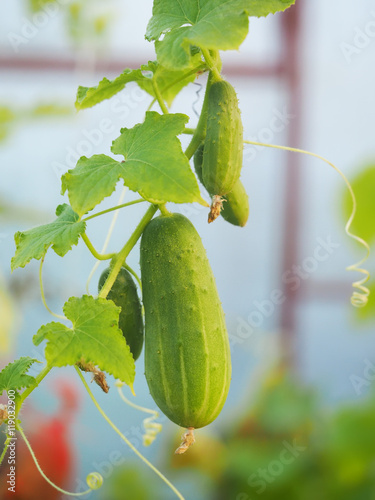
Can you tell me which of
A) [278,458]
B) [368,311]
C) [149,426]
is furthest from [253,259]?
[149,426]

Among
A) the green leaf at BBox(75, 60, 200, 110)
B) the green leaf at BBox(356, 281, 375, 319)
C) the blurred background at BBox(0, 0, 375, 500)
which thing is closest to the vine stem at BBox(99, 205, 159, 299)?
the green leaf at BBox(75, 60, 200, 110)

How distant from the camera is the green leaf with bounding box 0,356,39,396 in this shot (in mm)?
530

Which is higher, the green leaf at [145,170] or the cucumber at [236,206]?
the green leaf at [145,170]

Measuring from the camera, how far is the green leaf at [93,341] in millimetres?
484

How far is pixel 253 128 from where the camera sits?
2.22 metres

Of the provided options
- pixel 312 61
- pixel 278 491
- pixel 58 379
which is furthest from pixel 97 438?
pixel 312 61

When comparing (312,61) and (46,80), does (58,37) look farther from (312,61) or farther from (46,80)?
(312,61)

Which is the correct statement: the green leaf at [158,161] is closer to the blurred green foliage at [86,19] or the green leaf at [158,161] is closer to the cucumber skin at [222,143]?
the cucumber skin at [222,143]

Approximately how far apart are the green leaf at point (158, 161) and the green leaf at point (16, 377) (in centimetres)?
19

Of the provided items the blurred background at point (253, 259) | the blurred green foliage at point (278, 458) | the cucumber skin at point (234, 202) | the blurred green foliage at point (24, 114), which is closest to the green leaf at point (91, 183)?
the cucumber skin at point (234, 202)

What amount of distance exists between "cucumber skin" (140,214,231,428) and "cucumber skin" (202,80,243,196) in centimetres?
9

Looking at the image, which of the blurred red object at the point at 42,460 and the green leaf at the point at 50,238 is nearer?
the green leaf at the point at 50,238

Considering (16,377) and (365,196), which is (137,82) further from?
(365,196)

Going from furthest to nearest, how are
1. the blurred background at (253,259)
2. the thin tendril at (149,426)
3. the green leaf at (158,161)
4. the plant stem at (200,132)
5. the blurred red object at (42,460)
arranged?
the blurred background at (253,259), the blurred red object at (42,460), the thin tendril at (149,426), the plant stem at (200,132), the green leaf at (158,161)
